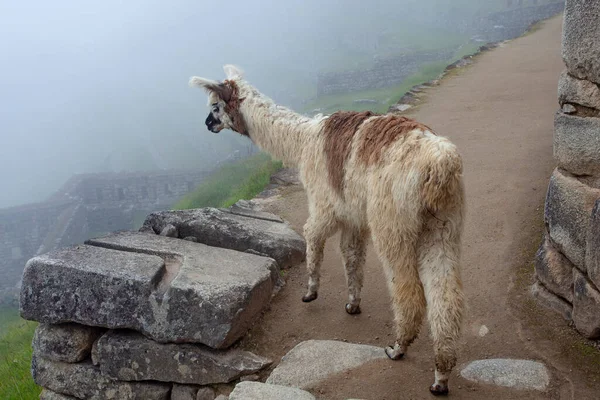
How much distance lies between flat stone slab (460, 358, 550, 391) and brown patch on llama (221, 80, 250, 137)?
3.24 metres

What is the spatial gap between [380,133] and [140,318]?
2.67 metres

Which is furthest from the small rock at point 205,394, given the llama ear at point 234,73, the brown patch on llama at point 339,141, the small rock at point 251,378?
the llama ear at point 234,73

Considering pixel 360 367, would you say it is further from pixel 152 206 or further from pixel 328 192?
pixel 152 206

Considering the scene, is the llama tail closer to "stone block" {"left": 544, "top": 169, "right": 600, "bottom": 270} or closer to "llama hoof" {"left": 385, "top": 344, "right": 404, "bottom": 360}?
"stone block" {"left": 544, "top": 169, "right": 600, "bottom": 270}

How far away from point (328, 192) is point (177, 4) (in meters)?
92.2

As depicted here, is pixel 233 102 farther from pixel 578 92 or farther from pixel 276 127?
pixel 578 92

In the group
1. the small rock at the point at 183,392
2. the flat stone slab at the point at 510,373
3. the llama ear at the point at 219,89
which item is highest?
the llama ear at the point at 219,89

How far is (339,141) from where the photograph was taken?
15.4ft

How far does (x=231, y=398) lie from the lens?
3.81 metres

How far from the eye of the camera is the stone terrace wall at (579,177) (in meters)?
3.89

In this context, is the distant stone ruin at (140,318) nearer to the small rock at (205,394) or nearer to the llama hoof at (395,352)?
the small rock at (205,394)

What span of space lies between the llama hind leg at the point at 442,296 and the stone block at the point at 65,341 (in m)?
3.28

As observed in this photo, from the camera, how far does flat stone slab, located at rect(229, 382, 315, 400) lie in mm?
3738

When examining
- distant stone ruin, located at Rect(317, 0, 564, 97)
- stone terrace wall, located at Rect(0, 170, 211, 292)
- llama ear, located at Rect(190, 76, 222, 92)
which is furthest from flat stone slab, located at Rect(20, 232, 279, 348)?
distant stone ruin, located at Rect(317, 0, 564, 97)
